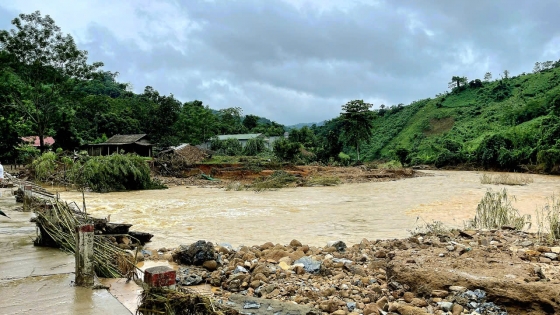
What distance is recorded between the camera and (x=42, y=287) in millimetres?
4574

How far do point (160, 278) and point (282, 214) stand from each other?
10.4 meters

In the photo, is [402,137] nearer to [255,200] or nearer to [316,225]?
[255,200]

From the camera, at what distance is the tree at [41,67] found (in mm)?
25000

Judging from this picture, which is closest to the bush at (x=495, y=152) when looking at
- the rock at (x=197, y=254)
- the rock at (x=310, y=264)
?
the rock at (x=310, y=264)

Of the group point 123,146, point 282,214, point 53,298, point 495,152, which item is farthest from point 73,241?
point 495,152

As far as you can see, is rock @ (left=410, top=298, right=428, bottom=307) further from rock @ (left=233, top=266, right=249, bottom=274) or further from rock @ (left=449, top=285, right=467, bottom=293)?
rock @ (left=233, top=266, right=249, bottom=274)

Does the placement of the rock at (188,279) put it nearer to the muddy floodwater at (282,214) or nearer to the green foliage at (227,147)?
the muddy floodwater at (282,214)

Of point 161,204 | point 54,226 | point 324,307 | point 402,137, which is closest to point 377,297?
point 324,307

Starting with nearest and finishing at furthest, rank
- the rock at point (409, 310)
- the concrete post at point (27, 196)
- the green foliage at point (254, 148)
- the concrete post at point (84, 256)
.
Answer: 1. the rock at point (409, 310)
2. the concrete post at point (84, 256)
3. the concrete post at point (27, 196)
4. the green foliage at point (254, 148)

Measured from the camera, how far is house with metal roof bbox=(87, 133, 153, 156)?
36.8 m

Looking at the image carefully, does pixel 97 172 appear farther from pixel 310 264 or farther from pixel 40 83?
pixel 310 264

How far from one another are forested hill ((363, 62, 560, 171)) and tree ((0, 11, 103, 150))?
3670cm

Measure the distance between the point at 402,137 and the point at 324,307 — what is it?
65.0 metres

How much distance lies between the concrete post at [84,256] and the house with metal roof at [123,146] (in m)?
33.9
